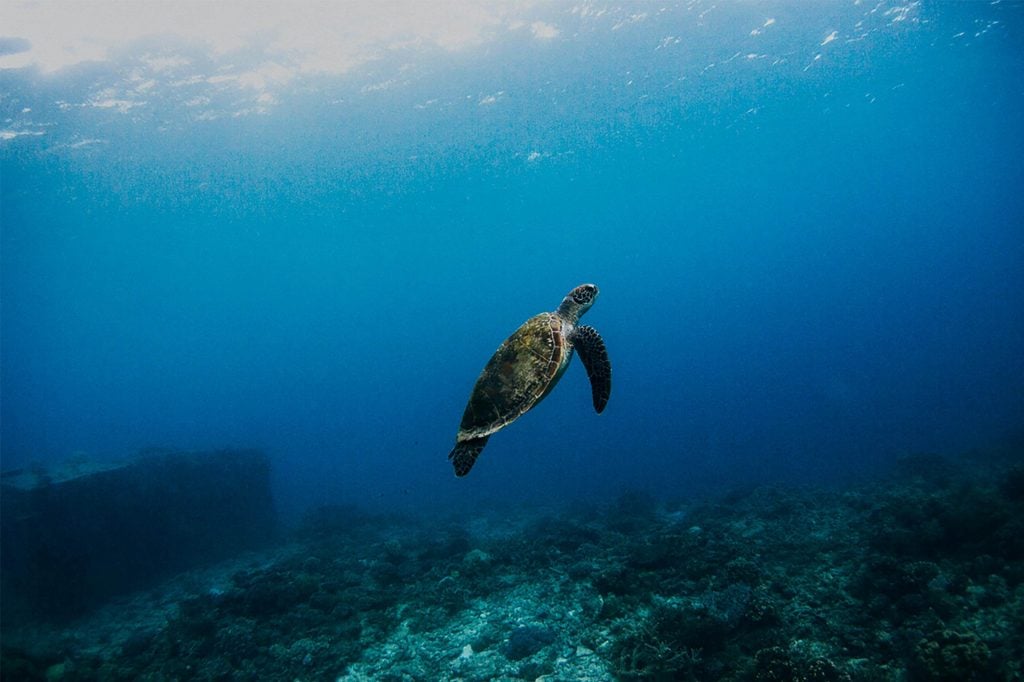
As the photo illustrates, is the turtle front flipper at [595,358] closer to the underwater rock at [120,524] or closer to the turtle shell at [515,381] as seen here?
the turtle shell at [515,381]

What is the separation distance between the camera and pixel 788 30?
3322 cm

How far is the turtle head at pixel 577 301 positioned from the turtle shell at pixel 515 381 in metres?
1.07

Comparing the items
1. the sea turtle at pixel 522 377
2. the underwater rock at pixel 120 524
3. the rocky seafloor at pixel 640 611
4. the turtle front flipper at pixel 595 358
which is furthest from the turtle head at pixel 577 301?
the underwater rock at pixel 120 524

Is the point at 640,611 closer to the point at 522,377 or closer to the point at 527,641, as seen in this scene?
the point at 527,641

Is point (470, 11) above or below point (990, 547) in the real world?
above

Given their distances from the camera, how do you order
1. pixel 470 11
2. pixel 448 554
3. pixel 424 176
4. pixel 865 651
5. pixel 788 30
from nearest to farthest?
pixel 865 651
pixel 448 554
pixel 470 11
pixel 788 30
pixel 424 176

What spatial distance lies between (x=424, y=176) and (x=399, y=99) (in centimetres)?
2341

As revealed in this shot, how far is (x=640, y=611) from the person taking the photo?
926cm

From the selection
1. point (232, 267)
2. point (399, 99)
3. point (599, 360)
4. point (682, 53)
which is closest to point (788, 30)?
point (682, 53)

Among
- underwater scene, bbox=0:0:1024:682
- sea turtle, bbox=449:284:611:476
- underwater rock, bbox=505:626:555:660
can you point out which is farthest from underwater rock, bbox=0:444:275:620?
sea turtle, bbox=449:284:611:476

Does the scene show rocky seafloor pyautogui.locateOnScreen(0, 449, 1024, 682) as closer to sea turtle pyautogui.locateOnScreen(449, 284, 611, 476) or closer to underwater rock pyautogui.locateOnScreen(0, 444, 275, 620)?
underwater rock pyautogui.locateOnScreen(0, 444, 275, 620)

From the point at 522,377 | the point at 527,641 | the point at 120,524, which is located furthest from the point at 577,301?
the point at 120,524

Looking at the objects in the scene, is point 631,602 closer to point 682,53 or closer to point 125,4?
point 125,4

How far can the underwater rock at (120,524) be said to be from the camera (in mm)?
16312
